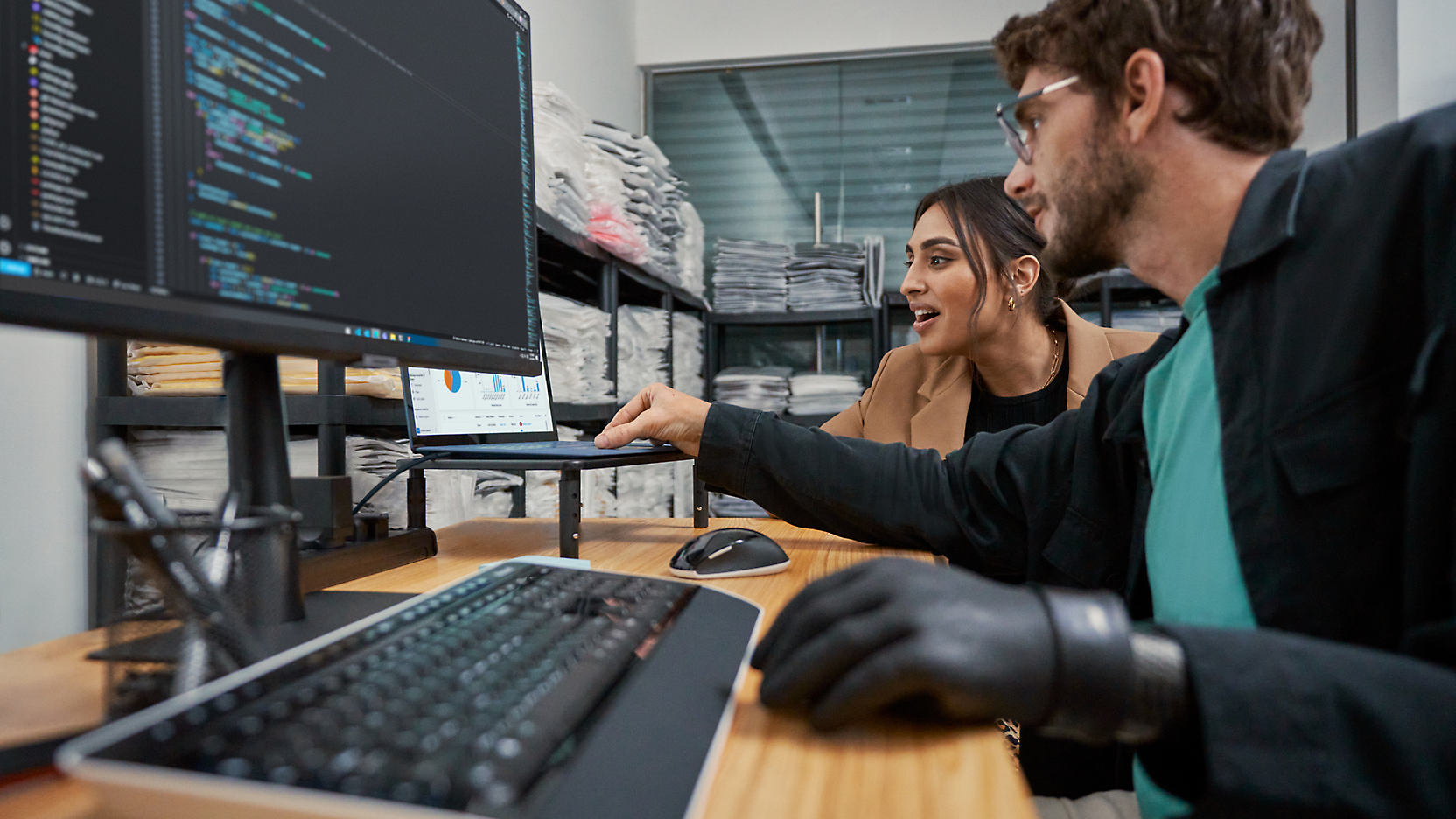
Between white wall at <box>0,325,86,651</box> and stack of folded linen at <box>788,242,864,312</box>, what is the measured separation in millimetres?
2538

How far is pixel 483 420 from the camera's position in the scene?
1162 mm

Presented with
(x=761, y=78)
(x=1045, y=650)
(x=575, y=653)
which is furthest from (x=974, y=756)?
(x=761, y=78)

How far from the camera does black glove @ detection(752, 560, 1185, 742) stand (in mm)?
350

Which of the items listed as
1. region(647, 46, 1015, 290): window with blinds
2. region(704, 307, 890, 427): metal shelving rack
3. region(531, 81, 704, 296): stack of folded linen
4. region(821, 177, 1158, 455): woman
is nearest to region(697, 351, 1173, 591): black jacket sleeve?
region(531, 81, 704, 296): stack of folded linen

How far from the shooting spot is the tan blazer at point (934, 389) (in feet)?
5.78

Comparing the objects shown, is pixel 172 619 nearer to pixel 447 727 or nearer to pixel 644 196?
pixel 447 727

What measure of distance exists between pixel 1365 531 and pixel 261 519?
0.71 meters

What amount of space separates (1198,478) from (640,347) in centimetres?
195

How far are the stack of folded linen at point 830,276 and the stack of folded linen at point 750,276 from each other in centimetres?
8

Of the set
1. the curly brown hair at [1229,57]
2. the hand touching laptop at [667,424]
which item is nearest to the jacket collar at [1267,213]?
the curly brown hair at [1229,57]

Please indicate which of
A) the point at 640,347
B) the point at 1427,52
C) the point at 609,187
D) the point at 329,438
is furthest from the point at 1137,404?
the point at 1427,52

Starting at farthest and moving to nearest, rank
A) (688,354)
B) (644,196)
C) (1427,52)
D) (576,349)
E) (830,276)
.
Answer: (830,276) → (688,354) → (1427,52) → (644,196) → (576,349)

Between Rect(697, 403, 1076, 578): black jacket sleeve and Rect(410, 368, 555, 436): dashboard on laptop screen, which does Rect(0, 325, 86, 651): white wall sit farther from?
Rect(697, 403, 1076, 578): black jacket sleeve

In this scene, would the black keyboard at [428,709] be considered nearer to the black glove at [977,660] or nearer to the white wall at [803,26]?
the black glove at [977,660]
